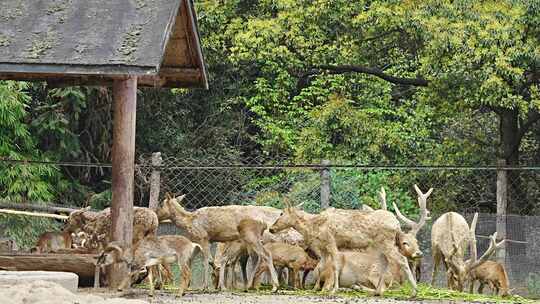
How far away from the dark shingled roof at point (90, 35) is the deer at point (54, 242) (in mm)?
2437

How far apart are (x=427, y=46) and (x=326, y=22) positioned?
3.21 metres

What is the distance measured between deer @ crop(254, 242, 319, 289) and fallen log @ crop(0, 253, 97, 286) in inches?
83.6

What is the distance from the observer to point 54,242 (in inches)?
627

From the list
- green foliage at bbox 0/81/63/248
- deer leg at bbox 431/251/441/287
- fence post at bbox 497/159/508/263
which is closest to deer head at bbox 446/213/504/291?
deer leg at bbox 431/251/441/287

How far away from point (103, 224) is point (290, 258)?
2.61m

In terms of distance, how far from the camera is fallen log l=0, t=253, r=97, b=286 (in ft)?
44.6

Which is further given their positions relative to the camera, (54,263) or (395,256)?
(395,256)

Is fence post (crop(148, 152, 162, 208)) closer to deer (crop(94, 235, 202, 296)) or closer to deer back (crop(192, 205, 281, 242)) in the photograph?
deer back (crop(192, 205, 281, 242))

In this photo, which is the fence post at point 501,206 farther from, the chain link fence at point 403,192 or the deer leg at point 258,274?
the deer leg at point 258,274

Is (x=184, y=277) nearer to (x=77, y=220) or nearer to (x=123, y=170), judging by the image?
(x=123, y=170)

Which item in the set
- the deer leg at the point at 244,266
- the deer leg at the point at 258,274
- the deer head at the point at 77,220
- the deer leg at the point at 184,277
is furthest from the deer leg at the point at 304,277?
the deer head at the point at 77,220

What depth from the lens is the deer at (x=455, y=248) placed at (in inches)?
598

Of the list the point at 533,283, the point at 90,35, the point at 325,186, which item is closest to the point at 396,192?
the point at 533,283

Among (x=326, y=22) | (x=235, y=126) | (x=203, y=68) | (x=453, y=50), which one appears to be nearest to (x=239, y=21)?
(x=326, y=22)
